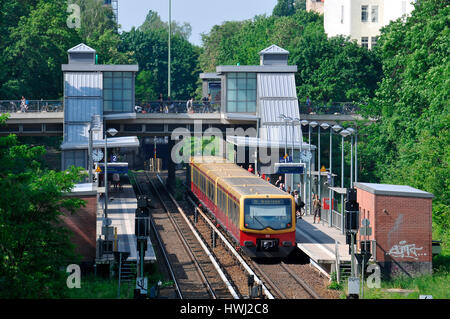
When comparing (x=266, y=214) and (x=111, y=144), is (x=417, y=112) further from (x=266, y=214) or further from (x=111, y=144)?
(x=266, y=214)

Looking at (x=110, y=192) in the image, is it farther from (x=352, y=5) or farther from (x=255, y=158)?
(x=352, y=5)

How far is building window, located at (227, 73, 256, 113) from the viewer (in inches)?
2248

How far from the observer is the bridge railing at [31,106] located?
5462cm

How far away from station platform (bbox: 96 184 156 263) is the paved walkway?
20.0ft

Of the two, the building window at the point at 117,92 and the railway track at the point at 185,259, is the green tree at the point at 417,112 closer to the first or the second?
the railway track at the point at 185,259

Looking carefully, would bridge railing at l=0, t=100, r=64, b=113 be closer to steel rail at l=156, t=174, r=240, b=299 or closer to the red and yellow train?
steel rail at l=156, t=174, r=240, b=299

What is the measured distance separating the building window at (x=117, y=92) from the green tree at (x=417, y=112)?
17710mm

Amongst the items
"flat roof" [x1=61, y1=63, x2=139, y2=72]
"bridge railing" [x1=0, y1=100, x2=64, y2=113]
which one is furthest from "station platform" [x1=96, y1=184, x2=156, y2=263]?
"flat roof" [x1=61, y1=63, x2=139, y2=72]

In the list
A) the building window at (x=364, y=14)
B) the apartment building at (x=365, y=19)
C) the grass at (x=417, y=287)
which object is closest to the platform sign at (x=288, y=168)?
the grass at (x=417, y=287)

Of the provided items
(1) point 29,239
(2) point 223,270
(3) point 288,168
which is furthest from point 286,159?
(1) point 29,239

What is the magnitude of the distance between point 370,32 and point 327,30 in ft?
27.6
